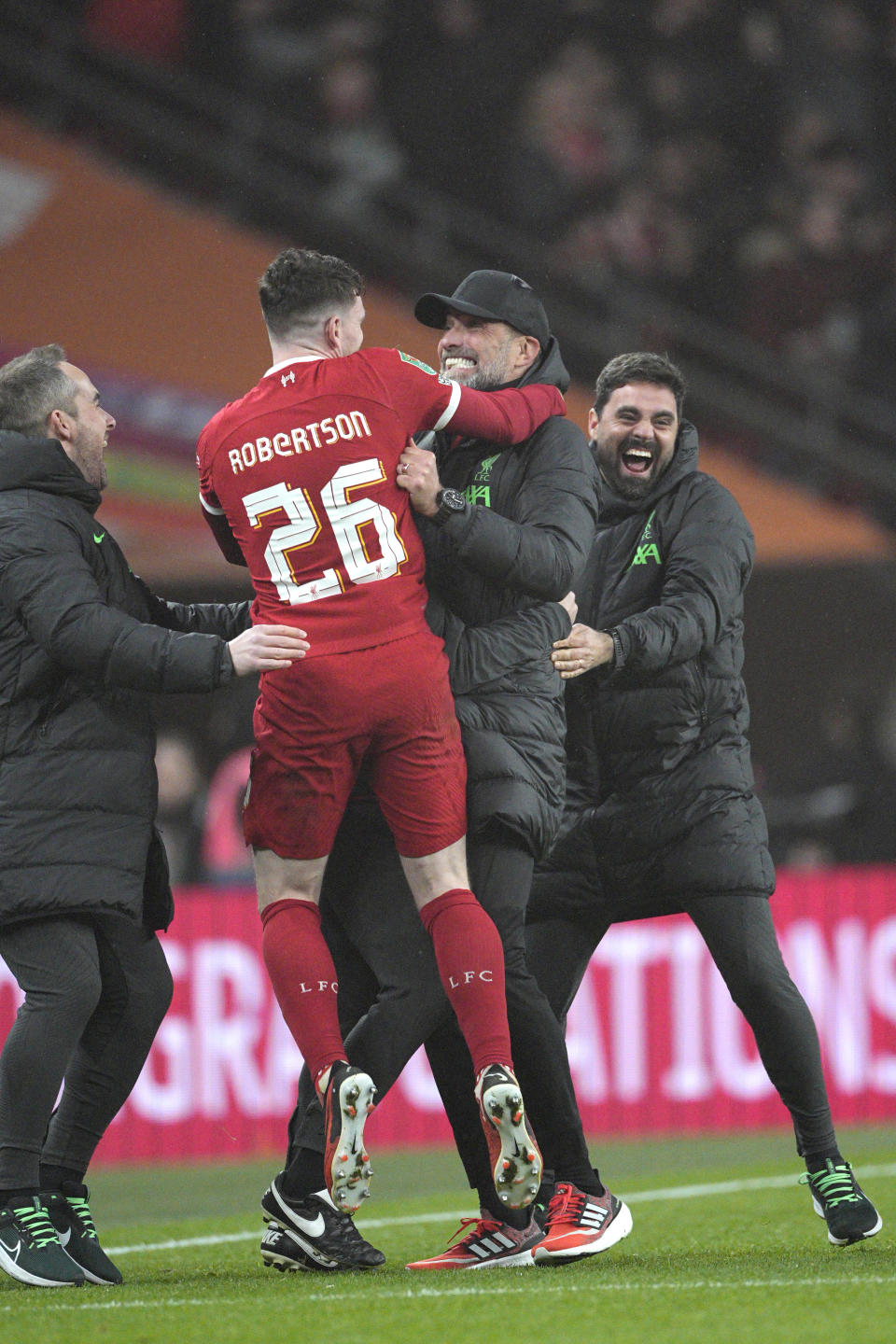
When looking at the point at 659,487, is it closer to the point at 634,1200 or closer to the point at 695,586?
the point at 695,586

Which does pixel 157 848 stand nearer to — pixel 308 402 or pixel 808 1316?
pixel 308 402

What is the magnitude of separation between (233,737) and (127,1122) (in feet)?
10.1

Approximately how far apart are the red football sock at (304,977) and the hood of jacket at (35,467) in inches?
37.7

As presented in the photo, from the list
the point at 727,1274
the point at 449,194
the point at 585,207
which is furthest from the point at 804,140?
the point at 727,1274

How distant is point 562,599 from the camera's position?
410 cm

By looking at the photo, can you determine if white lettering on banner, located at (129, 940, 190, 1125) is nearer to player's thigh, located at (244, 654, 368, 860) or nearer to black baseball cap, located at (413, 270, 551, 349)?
player's thigh, located at (244, 654, 368, 860)

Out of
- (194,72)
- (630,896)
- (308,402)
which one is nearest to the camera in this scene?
(308,402)

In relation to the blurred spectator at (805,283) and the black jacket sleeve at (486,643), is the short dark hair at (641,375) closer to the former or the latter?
the black jacket sleeve at (486,643)

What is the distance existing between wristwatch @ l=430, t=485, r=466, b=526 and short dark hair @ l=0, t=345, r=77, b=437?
0.86 meters

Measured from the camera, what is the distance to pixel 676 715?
4301 mm

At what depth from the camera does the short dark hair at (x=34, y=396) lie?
3.99 meters

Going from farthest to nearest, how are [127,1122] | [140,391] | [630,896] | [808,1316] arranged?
[140,391] < [127,1122] < [630,896] < [808,1316]

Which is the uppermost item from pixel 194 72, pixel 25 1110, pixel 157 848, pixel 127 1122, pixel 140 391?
pixel 194 72

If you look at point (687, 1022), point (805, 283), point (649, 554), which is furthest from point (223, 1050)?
point (805, 283)
